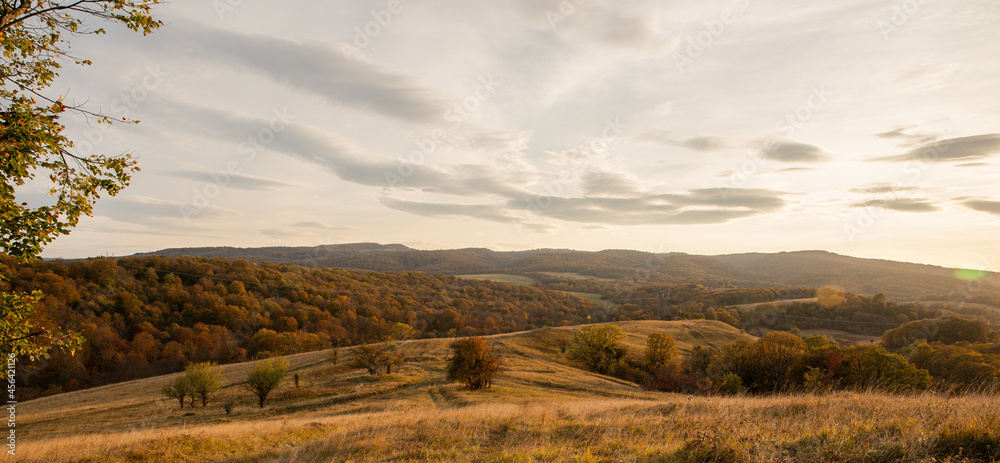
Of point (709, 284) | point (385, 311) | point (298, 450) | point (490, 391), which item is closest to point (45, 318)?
point (385, 311)

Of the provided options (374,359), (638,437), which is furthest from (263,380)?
(638,437)

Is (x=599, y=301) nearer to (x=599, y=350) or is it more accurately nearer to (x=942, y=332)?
(x=942, y=332)

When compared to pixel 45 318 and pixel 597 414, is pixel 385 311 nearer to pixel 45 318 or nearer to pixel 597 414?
pixel 45 318

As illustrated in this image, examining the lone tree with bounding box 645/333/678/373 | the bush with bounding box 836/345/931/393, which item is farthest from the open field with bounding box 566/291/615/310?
the bush with bounding box 836/345/931/393

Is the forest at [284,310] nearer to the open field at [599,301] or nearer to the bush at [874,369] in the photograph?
the open field at [599,301]

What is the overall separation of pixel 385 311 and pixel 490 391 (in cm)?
8206

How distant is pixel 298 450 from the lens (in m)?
10.9

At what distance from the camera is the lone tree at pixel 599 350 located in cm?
5372

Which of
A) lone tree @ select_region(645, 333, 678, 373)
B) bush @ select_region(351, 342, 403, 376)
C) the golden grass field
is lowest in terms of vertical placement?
lone tree @ select_region(645, 333, 678, 373)

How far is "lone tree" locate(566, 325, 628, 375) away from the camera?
176 ft

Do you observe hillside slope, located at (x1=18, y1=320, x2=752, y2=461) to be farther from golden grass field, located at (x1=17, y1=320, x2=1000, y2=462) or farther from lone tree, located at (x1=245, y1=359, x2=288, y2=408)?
lone tree, located at (x1=245, y1=359, x2=288, y2=408)

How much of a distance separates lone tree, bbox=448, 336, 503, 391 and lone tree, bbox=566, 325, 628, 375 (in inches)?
952

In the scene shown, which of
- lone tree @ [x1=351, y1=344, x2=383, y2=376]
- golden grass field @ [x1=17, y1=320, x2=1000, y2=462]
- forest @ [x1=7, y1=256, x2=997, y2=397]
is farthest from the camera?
forest @ [x1=7, y1=256, x2=997, y2=397]

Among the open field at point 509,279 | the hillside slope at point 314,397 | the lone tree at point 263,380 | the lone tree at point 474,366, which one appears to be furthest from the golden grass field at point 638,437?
the open field at point 509,279
